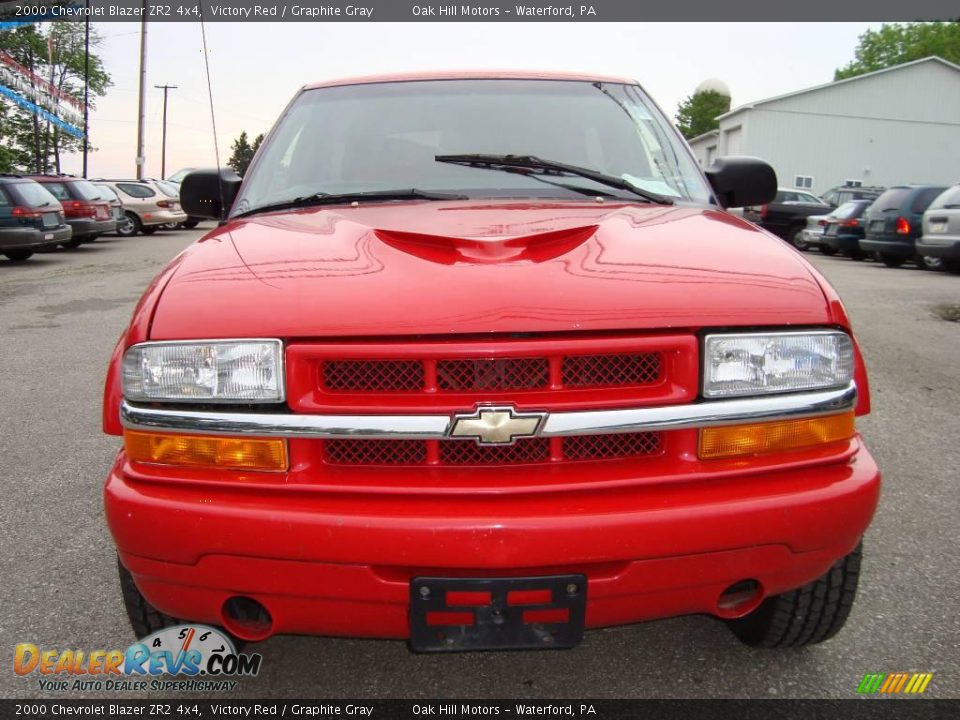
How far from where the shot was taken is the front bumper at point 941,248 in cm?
1234

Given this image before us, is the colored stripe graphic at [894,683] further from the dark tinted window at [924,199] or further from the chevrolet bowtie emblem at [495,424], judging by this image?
the dark tinted window at [924,199]

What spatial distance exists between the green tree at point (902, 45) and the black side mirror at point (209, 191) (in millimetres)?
62695

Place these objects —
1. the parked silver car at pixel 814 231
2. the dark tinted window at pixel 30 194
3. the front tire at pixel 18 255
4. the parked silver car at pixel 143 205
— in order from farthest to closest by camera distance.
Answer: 1. the parked silver car at pixel 143 205
2. the parked silver car at pixel 814 231
3. the front tire at pixel 18 255
4. the dark tinted window at pixel 30 194

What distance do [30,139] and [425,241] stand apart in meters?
59.1

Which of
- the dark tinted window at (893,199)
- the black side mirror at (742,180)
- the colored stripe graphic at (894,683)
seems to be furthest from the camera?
the dark tinted window at (893,199)

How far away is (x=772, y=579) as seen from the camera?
5.90 ft

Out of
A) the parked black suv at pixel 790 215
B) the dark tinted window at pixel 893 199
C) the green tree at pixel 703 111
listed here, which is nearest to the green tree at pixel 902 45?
the green tree at pixel 703 111

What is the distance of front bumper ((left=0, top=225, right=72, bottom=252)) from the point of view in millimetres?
13547

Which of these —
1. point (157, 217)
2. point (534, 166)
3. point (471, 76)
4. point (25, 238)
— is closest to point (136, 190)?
point (157, 217)

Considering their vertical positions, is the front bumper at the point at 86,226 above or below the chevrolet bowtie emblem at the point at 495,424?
below

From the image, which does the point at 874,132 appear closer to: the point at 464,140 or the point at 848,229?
the point at 848,229

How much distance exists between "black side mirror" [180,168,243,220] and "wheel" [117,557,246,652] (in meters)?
1.49

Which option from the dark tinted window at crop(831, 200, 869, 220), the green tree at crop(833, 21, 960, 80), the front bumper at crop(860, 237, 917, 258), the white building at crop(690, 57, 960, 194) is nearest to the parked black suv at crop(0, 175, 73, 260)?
the front bumper at crop(860, 237, 917, 258)

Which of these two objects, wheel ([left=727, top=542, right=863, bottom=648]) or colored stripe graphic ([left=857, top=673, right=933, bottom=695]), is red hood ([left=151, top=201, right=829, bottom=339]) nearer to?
wheel ([left=727, top=542, right=863, bottom=648])
